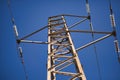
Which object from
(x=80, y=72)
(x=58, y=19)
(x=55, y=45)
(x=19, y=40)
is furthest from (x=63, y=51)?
(x=58, y=19)

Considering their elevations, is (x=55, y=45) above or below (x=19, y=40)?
below

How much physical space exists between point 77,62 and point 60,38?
3.47 m

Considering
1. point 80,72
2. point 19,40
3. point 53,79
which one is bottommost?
point 53,79

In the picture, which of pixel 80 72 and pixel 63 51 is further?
pixel 63 51

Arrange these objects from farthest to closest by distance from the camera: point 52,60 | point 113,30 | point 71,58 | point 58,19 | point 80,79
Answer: point 58,19 < point 52,60 < point 71,58 < point 113,30 < point 80,79

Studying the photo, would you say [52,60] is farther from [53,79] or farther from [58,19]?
[58,19]

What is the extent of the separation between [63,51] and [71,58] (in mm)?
1963

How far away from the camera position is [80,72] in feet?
23.1

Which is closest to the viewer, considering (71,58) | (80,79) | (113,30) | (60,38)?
(80,79)

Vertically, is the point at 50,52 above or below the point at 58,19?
below

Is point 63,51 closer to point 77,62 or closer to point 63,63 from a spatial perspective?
point 63,63

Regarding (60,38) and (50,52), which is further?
(60,38)

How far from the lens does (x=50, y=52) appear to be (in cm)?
958

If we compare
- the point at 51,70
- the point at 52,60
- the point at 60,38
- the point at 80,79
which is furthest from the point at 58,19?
the point at 80,79
